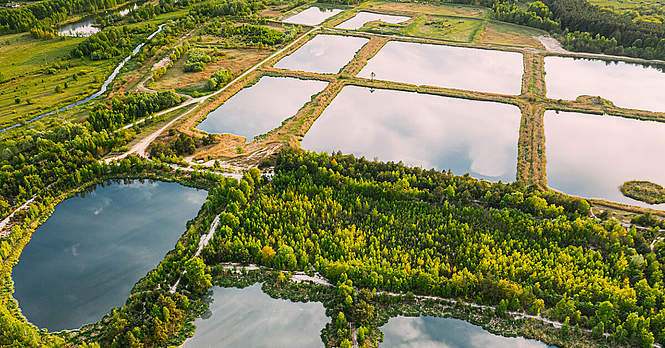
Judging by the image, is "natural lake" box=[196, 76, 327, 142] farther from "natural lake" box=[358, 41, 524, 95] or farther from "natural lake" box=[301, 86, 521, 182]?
"natural lake" box=[358, 41, 524, 95]

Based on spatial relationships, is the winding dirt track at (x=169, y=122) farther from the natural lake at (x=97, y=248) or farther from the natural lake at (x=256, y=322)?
the natural lake at (x=256, y=322)

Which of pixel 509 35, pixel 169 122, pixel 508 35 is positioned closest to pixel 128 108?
pixel 169 122

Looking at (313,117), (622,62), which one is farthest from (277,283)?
(622,62)

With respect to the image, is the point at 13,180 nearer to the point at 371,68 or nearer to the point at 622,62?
the point at 371,68

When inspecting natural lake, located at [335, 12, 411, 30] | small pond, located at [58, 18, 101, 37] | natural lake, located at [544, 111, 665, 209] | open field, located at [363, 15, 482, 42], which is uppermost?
small pond, located at [58, 18, 101, 37]

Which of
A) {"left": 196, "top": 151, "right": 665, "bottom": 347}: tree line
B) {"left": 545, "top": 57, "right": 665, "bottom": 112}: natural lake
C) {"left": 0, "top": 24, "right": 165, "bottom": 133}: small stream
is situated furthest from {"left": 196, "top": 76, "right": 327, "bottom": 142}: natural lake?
{"left": 545, "top": 57, "right": 665, "bottom": 112}: natural lake

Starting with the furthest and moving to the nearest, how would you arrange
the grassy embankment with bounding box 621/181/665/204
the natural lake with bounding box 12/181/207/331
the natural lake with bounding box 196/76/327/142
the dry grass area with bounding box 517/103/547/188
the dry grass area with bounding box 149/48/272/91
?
the dry grass area with bounding box 149/48/272/91 → the natural lake with bounding box 196/76/327/142 → the dry grass area with bounding box 517/103/547/188 → the grassy embankment with bounding box 621/181/665/204 → the natural lake with bounding box 12/181/207/331
